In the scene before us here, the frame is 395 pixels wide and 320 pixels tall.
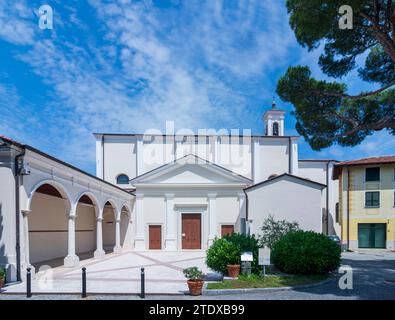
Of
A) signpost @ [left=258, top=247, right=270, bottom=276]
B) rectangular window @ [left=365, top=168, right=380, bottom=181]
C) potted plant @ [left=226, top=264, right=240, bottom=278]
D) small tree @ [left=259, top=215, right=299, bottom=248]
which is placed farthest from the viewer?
rectangular window @ [left=365, top=168, right=380, bottom=181]

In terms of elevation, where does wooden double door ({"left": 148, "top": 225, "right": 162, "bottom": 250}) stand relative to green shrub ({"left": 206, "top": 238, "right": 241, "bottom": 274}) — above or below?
below

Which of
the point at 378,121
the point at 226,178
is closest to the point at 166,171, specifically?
the point at 226,178

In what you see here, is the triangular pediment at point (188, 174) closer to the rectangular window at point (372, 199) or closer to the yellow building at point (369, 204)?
the yellow building at point (369, 204)

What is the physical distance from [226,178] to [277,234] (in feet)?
30.6

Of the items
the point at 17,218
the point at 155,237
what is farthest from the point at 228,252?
the point at 155,237

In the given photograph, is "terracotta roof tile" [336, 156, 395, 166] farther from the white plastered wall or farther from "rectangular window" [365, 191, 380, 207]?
the white plastered wall

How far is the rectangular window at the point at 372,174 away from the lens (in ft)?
79.6

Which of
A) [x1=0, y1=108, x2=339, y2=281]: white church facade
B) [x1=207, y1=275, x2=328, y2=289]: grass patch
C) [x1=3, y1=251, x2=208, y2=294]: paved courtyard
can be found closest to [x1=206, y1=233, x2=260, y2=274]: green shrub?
[x1=207, y1=275, x2=328, y2=289]: grass patch

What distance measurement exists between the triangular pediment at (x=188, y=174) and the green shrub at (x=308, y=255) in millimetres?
11589

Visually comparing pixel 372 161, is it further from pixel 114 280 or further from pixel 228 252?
pixel 114 280

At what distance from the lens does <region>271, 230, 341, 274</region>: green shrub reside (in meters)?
→ 10.4

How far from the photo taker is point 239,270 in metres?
10.3

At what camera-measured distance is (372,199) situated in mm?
24250
